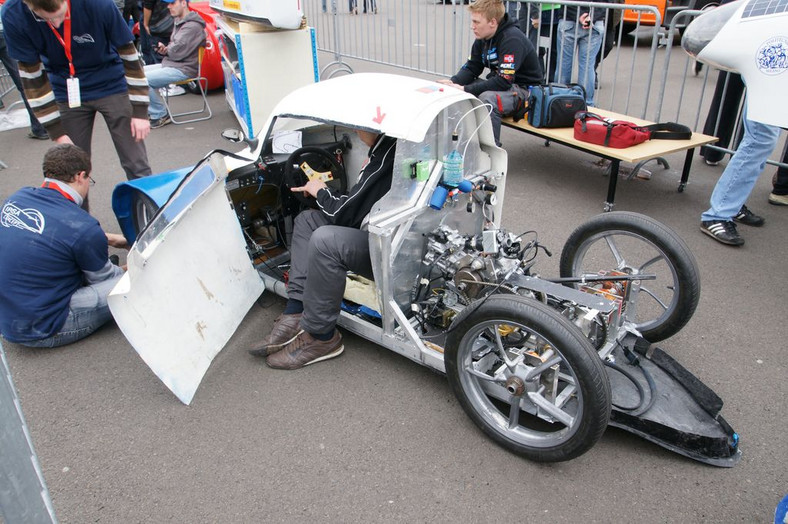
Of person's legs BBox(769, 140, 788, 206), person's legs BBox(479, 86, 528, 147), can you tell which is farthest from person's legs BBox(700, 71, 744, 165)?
person's legs BBox(479, 86, 528, 147)

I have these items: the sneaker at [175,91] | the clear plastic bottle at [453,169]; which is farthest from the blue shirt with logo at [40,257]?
the sneaker at [175,91]

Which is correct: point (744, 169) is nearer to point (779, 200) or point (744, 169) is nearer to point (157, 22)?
point (779, 200)

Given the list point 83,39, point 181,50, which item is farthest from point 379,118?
point 181,50

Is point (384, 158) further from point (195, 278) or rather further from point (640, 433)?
point (640, 433)

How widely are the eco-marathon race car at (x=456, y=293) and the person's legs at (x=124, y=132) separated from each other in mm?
1256

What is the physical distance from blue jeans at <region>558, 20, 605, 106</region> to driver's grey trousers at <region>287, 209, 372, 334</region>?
474 centimetres

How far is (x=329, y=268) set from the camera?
3098 millimetres

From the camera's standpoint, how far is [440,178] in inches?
123

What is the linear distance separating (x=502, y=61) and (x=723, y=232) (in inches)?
102

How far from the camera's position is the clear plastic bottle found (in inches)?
121

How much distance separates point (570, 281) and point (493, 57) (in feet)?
11.4

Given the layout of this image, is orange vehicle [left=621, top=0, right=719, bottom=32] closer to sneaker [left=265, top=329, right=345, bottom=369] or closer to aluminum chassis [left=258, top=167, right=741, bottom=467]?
aluminum chassis [left=258, top=167, right=741, bottom=467]

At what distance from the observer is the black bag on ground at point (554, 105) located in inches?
219

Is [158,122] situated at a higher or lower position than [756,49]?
lower
